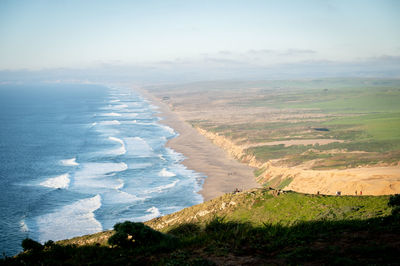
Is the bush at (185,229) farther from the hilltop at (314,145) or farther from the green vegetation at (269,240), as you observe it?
the hilltop at (314,145)

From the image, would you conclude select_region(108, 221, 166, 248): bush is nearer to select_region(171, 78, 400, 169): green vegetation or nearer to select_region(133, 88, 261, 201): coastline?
select_region(133, 88, 261, 201): coastline

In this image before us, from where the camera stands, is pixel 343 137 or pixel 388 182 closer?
pixel 388 182

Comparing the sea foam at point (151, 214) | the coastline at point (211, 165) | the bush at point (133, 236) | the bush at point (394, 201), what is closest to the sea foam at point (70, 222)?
the sea foam at point (151, 214)

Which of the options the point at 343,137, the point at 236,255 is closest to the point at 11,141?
the point at 343,137

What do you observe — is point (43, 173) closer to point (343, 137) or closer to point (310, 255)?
point (310, 255)

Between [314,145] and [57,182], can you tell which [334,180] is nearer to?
[314,145]
